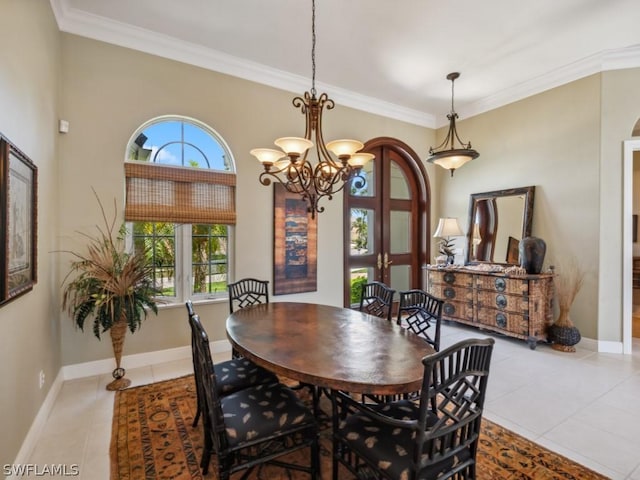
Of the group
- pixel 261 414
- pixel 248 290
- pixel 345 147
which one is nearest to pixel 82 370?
pixel 248 290

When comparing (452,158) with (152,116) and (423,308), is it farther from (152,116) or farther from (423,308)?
(152,116)

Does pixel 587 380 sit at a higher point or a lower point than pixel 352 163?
lower

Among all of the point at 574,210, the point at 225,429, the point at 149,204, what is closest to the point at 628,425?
the point at 574,210

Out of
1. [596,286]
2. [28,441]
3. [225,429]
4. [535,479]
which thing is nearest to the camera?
[225,429]

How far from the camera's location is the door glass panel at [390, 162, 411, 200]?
548 centimetres

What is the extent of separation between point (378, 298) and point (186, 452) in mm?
1874

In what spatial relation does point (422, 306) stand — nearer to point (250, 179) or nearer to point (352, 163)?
point (352, 163)

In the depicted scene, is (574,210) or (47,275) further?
(574,210)

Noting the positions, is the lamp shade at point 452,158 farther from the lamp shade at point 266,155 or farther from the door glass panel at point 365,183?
the lamp shade at point 266,155

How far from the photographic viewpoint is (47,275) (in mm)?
2682

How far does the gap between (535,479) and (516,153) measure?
4.09m

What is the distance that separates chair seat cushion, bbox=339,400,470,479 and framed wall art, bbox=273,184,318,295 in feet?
8.50

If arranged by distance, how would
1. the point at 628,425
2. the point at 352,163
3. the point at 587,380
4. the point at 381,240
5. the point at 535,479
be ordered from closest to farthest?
the point at 535,479 → the point at 628,425 → the point at 352,163 → the point at 587,380 → the point at 381,240

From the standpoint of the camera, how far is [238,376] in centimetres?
219
